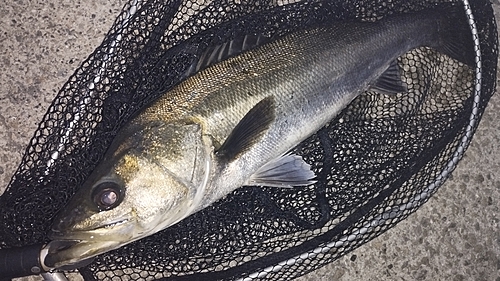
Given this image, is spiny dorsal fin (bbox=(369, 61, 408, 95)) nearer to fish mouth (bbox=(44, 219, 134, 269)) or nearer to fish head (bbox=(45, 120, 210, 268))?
fish head (bbox=(45, 120, 210, 268))

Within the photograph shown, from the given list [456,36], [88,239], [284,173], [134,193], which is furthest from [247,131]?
[456,36]

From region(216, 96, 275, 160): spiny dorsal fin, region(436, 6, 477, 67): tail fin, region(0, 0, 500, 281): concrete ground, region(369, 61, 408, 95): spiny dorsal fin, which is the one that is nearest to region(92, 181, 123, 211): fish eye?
region(216, 96, 275, 160): spiny dorsal fin

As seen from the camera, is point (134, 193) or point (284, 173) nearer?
point (134, 193)

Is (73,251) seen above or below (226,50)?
below

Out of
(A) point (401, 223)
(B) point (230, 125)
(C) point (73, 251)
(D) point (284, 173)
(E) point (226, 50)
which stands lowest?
(A) point (401, 223)

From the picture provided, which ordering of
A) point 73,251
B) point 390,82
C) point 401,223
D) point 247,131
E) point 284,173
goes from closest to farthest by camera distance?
point 73,251 < point 247,131 < point 284,173 < point 390,82 < point 401,223

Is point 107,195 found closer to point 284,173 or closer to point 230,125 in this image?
point 230,125

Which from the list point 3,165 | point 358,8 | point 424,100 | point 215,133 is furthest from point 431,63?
point 3,165

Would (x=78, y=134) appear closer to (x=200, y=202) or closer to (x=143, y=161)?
(x=143, y=161)
